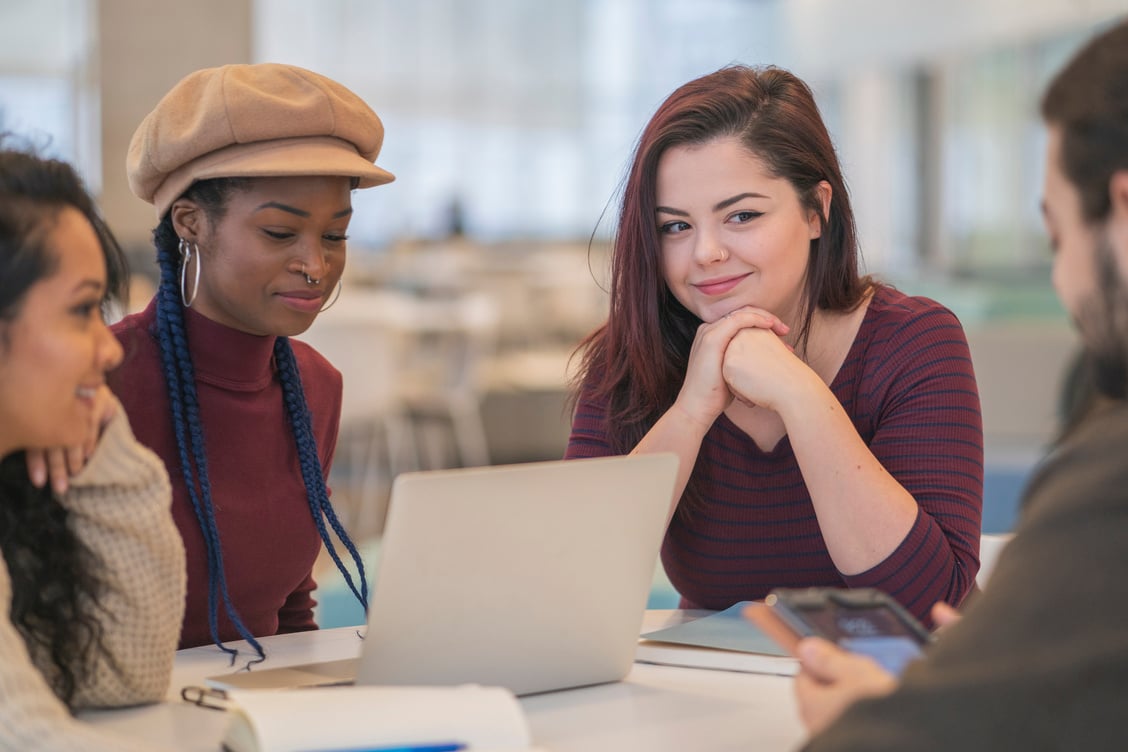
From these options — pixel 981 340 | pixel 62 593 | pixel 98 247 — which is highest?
pixel 98 247

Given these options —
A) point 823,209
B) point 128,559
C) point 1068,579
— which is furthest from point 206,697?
point 823,209

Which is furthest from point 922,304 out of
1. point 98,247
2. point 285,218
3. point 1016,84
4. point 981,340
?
point 1016,84

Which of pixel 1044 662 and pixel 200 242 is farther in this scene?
pixel 200 242

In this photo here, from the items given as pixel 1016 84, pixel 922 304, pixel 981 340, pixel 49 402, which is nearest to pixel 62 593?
pixel 49 402

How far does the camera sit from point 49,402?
38.3 inches

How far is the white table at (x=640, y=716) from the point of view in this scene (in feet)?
3.43

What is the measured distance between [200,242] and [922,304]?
902 millimetres

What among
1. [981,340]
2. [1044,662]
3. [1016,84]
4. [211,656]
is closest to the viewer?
[1044,662]

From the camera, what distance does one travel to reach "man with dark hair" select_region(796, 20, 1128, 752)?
71 cm

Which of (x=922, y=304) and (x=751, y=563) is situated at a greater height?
(x=922, y=304)

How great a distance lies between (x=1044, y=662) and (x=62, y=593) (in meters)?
0.78

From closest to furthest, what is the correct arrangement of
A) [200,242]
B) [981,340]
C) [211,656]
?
[211,656], [200,242], [981,340]

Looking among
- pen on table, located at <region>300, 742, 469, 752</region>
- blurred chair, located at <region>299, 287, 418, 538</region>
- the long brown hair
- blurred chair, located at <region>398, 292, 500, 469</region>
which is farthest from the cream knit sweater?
blurred chair, located at <region>398, 292, 500, 469</region>

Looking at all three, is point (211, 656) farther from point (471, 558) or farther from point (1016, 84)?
point (1016, 84)
